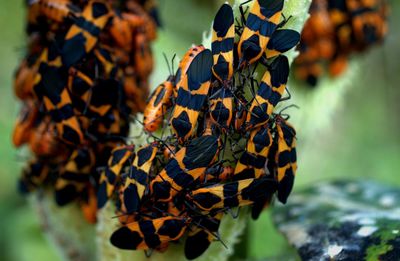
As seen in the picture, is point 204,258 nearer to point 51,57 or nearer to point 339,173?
point 51,57

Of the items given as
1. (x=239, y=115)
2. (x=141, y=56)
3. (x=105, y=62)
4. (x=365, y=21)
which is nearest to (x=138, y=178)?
(x=239, y=115)

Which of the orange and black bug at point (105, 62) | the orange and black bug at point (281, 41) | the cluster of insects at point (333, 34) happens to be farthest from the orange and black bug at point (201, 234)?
the cluster of insects at point (333, 34)

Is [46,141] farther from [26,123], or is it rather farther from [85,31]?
[85,31]

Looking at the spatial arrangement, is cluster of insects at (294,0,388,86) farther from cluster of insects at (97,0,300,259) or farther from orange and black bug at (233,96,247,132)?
orange and black bug at (233,96,247,132)

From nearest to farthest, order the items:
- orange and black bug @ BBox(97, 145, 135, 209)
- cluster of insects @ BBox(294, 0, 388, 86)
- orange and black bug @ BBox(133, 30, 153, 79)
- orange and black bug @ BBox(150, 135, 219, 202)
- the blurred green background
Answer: orange and black bug @ BBox(150, 135, 219, 202) → orange and black bug @ BBox(97, 145, 135, 209) → orange and black bug @ BBox(133, 30, 153, 79) → cluster of insects @ BBox(294, 0, 388, 86) → the blurred green background

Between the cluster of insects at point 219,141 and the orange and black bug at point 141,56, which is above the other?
the orange and black bug at point 141,56

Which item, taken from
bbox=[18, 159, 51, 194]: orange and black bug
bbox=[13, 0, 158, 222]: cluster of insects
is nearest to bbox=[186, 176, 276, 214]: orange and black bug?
bbox=[13, 0, 158, 222]: cluster of insects

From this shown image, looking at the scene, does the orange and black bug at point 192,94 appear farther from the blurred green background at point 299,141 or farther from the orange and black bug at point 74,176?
the blurred green background at point 299,141
